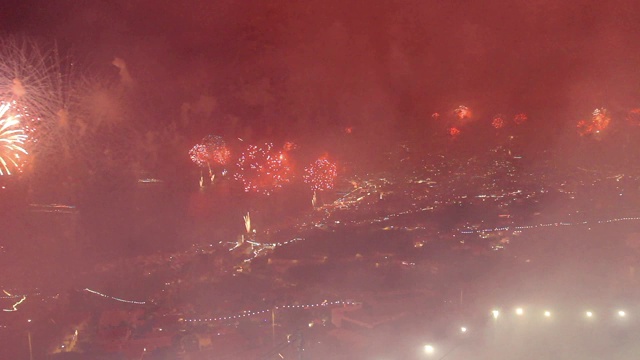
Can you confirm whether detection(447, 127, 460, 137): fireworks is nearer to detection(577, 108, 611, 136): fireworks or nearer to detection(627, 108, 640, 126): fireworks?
detection(577, 108, 611, 136): fireworks

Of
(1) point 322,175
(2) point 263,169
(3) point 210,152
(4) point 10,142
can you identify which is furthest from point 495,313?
(4) point 10,142

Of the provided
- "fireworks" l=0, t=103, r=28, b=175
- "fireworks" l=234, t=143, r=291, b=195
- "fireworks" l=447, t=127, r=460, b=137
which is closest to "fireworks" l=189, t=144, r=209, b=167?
"fireworks" l=234, t=143, r=291, b=195

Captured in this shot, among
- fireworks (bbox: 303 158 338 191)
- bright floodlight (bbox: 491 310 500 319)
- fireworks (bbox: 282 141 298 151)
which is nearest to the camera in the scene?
bright floodlight (bbox: 491 310 500 319)

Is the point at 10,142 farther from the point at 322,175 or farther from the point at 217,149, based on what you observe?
the point at 322,175

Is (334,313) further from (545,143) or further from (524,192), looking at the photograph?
(545,143)

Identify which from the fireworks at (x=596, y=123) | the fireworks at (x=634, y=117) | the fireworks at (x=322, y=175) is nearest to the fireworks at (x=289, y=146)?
the fireworks at (x=322, y=175)

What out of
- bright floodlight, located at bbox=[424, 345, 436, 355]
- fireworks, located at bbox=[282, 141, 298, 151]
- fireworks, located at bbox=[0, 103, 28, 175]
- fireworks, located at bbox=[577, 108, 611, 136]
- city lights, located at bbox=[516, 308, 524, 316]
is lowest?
bright floodlight, located at bbox=[424, 345, 436, 355]

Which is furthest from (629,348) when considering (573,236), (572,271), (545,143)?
(545,143)

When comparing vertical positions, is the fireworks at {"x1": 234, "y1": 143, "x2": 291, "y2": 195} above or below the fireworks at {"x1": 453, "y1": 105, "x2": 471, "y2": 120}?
below

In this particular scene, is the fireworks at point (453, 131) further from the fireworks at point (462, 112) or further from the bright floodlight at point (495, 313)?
the bright floodlight at point (495, 313)
